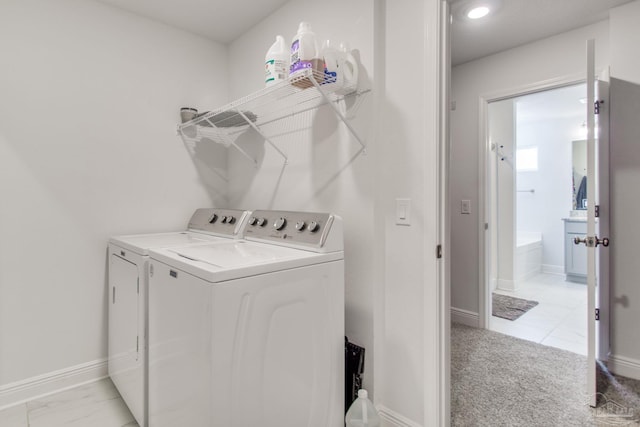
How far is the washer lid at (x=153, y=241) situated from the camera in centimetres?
150

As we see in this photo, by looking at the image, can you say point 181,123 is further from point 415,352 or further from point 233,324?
point 415,352

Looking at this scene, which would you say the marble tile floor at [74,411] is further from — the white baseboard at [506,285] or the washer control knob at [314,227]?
the white baseboard at [506,285]

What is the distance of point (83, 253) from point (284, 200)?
1235 mm

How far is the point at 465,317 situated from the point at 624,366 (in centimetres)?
105

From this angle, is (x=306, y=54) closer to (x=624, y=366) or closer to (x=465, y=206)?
(x=465, y=206)

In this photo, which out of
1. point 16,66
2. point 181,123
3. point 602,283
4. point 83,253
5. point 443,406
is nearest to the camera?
point 443,406

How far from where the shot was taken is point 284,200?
1961 mm

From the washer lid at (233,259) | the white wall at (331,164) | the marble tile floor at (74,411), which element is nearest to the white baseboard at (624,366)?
the white wall at (331,164)

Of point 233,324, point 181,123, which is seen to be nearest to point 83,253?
point 181,123

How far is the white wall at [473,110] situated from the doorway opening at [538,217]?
0.12 m

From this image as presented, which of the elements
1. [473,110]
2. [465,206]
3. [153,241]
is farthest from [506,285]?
[153,241]

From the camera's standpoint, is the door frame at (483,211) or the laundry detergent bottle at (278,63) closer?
the laundry detergent bottle at (278,63)

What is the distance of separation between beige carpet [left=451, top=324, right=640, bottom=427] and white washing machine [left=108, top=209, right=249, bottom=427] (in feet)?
5.02

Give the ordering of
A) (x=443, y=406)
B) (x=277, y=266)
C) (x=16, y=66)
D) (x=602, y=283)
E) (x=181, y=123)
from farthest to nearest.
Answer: (x=181, y=123), (x=602, y=283), (x=16, y=66), (x=443, y=406), (x=277, y=266)
